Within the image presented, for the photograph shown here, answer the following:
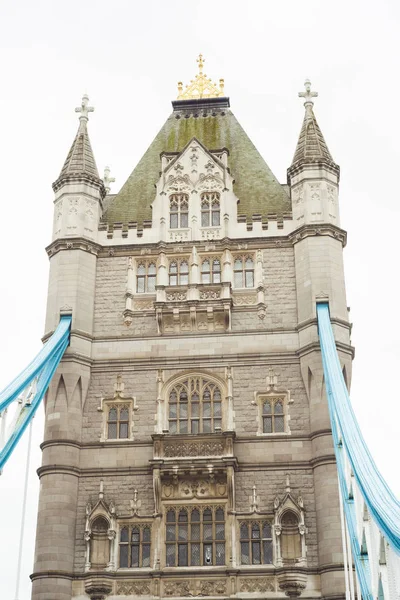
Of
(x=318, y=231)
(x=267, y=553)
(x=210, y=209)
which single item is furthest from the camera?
(x=210, y=209)

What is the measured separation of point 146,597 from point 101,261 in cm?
1109

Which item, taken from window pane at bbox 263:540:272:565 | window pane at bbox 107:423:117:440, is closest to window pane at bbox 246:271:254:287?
window pane at bbox 107:423:117:440

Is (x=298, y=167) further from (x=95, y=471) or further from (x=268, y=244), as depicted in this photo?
(x=95, y=471)

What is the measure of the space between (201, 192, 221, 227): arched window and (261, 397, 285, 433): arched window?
685 centimetres

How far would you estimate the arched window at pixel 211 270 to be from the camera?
31.7 m

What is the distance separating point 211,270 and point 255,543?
30.1 ft

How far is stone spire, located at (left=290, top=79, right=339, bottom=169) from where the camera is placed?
32969mm

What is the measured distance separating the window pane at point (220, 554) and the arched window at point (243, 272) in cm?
848

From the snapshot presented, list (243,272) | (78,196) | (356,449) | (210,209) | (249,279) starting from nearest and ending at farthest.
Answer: (356,449)
(249,279)
(243,272)
(78,196)
(210,209)

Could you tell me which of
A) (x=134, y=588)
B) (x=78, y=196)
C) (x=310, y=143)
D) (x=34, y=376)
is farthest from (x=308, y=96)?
(x=134, y=588)

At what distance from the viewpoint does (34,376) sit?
87.2 feet

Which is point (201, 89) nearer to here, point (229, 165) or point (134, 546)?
point (229, 165)

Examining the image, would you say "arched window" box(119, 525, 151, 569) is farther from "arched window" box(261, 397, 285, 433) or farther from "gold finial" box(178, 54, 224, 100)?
"gold finial" box(178, 54, 224, 100)

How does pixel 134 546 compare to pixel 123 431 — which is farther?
pixel 123 431
